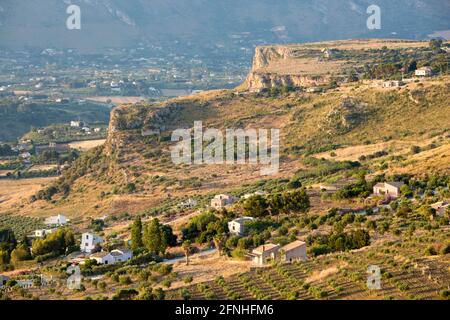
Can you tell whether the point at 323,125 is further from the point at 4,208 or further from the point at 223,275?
the point at 223,275

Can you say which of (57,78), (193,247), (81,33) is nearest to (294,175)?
(193,247)

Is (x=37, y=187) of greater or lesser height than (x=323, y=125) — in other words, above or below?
below

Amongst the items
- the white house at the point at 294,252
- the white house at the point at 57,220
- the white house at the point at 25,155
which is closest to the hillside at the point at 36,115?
the white house at the point at 25,155

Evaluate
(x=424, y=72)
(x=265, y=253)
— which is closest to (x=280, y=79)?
(x=424, y=72)

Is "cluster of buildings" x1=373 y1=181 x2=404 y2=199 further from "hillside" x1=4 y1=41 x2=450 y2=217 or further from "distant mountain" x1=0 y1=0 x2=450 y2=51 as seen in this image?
"distant mountain" x1=0 y1=0 x2=450 y2=51

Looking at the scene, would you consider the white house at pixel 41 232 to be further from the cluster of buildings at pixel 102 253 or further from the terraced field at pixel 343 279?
the terraced field at pixel 343 279

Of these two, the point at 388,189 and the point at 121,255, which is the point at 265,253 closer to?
the point at 121,255

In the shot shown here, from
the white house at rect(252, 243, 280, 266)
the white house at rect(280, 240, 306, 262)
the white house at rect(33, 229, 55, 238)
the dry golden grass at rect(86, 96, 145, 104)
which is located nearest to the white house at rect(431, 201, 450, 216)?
the white house at rect(280, 240, 306, 262)
